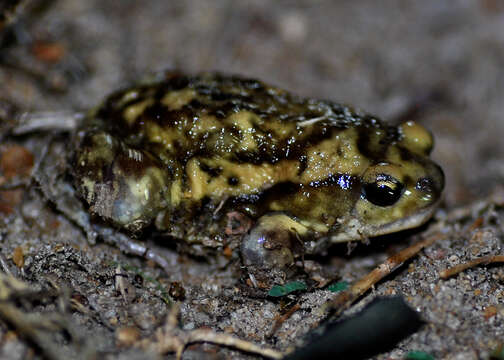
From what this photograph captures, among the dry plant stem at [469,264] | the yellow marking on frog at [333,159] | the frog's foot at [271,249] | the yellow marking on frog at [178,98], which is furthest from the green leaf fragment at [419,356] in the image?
the yellow marking on frog at [178,98]

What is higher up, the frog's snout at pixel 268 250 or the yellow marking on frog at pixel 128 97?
the yellow marking on frog at pixel 128 97

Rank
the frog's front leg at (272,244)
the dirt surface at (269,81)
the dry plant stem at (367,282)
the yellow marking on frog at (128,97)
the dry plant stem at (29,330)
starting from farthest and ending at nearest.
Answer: the yellow marking on frog at (128,97) < the frog's front leg at (272,244) < the dry plant stem at (367,282) < the dirt surface at (269,81) < the dry plant stem at (29,330)

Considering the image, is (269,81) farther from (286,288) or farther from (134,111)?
(286,288)

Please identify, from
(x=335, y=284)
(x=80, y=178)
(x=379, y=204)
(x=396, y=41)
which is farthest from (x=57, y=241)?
(x=396, y=41)

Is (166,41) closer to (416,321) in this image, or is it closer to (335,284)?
(335,284)

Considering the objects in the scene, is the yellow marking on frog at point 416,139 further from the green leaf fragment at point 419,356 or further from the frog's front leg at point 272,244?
the green leaf fragment at point 419,356

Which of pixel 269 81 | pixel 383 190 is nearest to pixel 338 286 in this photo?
pixel 383 190

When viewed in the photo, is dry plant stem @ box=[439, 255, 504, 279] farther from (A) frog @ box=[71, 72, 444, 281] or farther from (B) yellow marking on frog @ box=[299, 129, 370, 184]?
(B) yellow marking on frog @ box=[299, 129, 370, 184]
